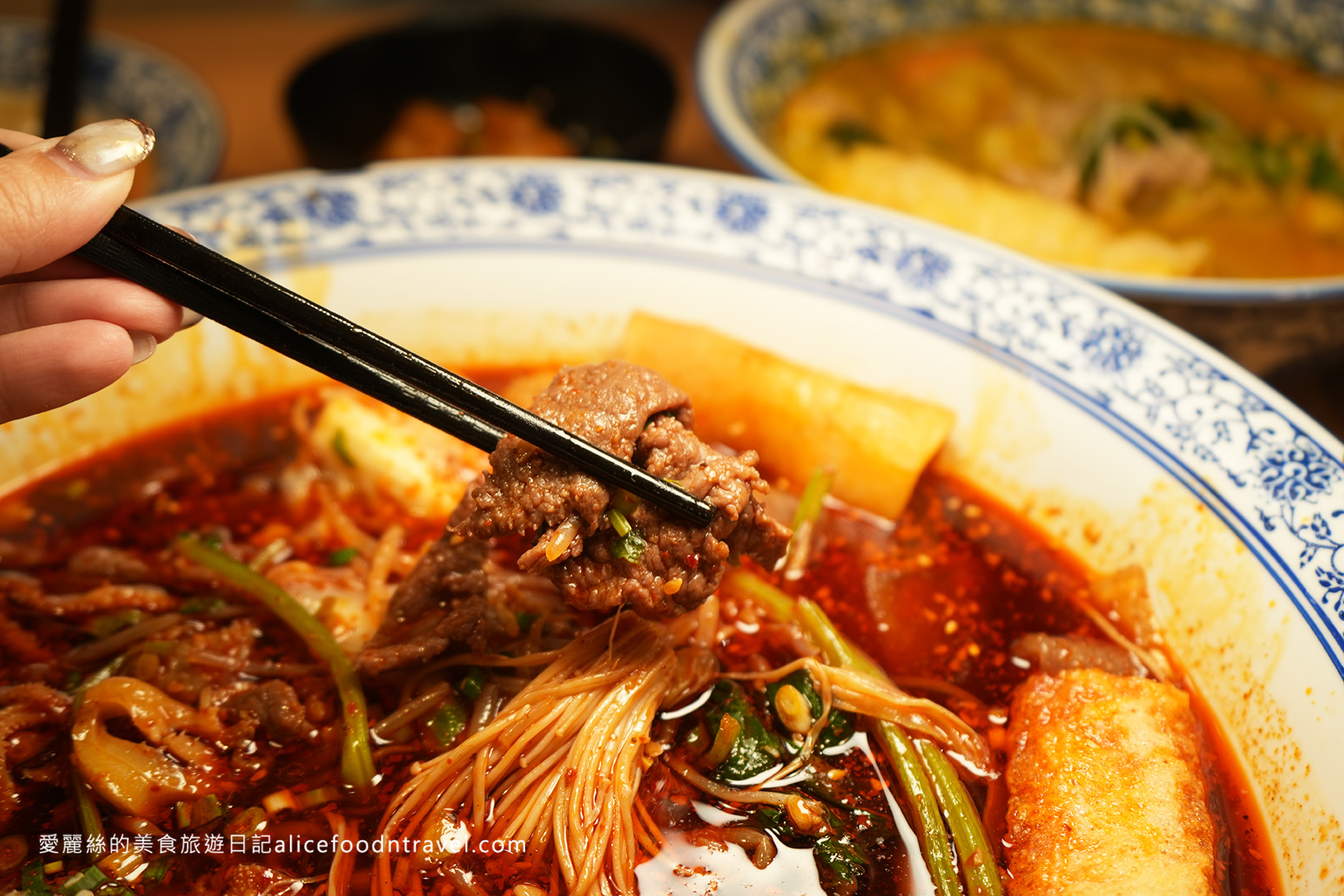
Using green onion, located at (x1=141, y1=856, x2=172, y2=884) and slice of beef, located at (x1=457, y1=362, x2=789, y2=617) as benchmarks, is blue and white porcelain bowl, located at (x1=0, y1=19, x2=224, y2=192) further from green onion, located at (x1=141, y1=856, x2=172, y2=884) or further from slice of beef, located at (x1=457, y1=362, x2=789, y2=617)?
green onion, located at (x1=141, y1=856, x2=172, y2=884)

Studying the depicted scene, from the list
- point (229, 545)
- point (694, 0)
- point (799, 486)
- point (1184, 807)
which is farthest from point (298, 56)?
point (1184, 807)

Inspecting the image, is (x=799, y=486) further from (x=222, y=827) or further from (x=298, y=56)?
(x=298, y=56)

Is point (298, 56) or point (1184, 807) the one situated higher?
point (298, 56)

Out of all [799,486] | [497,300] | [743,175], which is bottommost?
[799,486]

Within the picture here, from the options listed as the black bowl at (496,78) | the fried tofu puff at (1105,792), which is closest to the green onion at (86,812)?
the fried tofu puff at (1105,792)

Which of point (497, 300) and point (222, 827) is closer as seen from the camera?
point (222, 827)

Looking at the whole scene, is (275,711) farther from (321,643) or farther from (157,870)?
(157,870)

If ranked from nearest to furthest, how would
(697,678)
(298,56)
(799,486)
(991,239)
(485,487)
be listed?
(485,487), (697,678), (799,486), (991,239), (298,56)

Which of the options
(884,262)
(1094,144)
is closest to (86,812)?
(884,262)

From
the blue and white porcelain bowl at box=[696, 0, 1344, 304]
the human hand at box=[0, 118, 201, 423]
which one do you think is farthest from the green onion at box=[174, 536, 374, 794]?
the blue and white porcelain bowl at box=[696, 0, 1344, 304]
